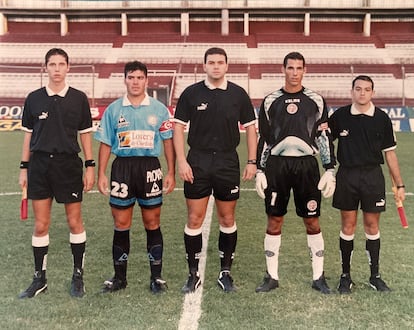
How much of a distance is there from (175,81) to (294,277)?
22.4 meters

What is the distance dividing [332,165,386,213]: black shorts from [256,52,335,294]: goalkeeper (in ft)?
0.51

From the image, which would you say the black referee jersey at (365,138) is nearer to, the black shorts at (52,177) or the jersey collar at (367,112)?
the jersey collar at (367,112)

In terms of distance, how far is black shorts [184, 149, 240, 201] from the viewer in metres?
3.43

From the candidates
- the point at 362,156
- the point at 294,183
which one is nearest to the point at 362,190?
the point at 362,156

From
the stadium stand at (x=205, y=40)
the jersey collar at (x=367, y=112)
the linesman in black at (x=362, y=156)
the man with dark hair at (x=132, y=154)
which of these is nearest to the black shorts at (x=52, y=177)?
the man with dark hair at (x=132, y=154)

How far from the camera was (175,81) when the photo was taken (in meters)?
25.4

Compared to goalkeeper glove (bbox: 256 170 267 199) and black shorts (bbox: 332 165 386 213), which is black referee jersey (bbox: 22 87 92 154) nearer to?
goalkeeper glove (bbox: 256 170 267 199)

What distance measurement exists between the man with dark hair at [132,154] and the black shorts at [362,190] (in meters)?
1.28

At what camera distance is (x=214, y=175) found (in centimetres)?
343

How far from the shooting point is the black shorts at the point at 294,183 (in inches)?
134

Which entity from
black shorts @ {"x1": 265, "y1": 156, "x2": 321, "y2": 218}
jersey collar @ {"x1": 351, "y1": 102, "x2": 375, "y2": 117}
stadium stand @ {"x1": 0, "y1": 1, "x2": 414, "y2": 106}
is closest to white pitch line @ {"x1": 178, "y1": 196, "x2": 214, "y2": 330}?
black shorts @ {"x1": 265, "y1": 156, "x2": 321, "y2": 218}

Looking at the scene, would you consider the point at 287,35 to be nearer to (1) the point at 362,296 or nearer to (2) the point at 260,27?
(2) the point at 260,27

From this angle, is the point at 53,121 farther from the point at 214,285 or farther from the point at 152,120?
the point at 214,285

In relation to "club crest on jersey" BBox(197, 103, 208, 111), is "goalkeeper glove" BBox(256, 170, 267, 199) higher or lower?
lower
